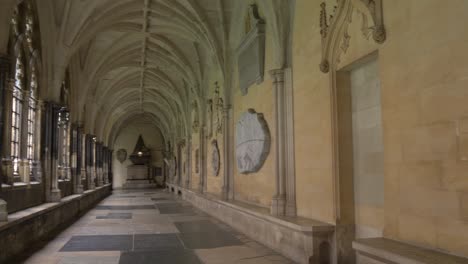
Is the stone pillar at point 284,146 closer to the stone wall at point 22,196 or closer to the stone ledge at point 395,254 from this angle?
the stone ledge at point 395,254

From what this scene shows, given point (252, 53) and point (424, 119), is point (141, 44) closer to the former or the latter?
point (252, 53)

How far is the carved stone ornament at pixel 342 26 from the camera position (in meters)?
4.26

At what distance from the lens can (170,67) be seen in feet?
56.0

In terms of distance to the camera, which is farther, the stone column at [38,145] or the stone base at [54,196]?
the stone base at [54,196]

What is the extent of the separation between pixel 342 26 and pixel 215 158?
8.10 meters

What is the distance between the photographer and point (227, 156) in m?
10.9

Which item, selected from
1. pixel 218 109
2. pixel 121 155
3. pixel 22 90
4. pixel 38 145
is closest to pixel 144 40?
pixel 218 109

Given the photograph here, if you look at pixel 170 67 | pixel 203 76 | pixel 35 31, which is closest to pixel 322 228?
pixel 35 31

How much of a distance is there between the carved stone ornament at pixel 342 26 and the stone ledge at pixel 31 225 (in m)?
4.63

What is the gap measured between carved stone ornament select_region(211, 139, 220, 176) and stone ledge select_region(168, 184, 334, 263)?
3.21m

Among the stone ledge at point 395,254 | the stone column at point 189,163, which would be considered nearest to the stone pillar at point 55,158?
the stone ledge at point 395,254

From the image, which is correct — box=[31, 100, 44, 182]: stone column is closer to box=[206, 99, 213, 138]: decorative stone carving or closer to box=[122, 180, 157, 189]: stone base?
box=[206, 99, 213, 138]: decorative stone carving

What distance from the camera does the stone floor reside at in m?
5.91

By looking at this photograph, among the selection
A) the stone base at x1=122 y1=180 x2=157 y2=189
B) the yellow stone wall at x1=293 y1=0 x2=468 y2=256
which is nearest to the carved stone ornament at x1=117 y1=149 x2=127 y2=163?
the stone base at x1=122 y1=180 x2=157 y2=189
